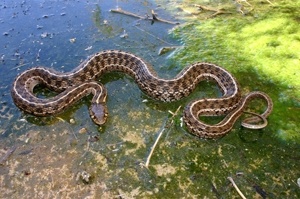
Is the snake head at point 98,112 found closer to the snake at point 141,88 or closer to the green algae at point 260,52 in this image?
the snake at point 141,88

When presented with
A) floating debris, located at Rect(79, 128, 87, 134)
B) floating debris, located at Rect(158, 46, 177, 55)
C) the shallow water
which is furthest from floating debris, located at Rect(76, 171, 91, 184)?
floating debris, located at Rect(158, 46, 177, 55)

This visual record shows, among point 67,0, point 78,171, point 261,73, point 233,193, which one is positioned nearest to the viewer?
point 233,193

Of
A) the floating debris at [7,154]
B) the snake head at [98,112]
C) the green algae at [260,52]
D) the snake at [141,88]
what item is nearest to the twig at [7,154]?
the floating debris at [7,154]

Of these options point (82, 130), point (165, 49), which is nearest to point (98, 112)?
point (82, 130)

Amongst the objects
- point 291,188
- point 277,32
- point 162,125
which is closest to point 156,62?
point 162,125

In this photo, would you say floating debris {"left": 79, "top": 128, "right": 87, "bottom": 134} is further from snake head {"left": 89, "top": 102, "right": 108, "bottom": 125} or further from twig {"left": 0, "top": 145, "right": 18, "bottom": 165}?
twig {"left": 0, "top": 145, "right": 18, "bottom": 165}

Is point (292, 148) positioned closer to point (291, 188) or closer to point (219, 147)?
point (291, 188)
